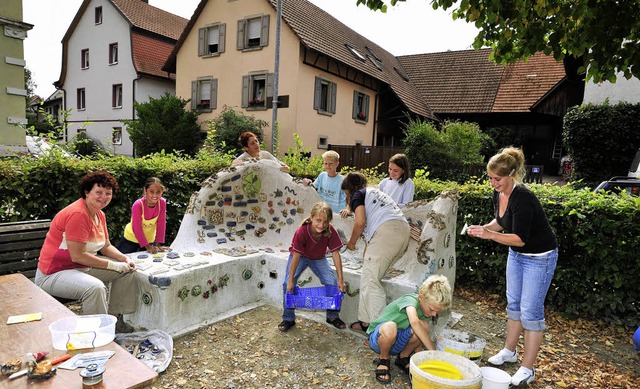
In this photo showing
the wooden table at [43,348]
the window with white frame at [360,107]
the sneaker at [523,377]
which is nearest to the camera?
the wooden table at [43,348]

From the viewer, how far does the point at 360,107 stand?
21.8 meters

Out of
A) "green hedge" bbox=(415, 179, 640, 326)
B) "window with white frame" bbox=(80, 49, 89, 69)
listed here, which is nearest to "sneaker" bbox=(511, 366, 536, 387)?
"green hedge" bbox=(415, 179, 640, 326)

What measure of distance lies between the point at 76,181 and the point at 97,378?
366 cm

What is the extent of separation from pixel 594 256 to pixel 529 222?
85.4 inches

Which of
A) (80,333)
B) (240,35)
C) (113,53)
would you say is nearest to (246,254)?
(80,333)

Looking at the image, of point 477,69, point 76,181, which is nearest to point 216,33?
point 477,69

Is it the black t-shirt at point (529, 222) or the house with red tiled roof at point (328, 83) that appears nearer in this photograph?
the black t-shirt at point (529, 222)

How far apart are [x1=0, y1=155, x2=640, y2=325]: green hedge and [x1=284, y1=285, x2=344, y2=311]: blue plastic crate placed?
2.28 metres

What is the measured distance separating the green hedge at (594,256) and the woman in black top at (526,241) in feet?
5.57

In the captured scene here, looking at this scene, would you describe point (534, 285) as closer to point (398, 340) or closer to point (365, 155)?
point (398, 340)

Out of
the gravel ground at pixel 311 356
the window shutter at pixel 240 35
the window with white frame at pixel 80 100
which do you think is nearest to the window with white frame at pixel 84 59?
the window with white frame at pixel 80 100

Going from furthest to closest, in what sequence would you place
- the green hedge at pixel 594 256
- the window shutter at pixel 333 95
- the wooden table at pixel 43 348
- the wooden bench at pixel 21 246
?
1. the window shutter at pixel 333 95
2. the green hedge at pixel 594 256
3. the wooden bench at pixel 21 246
4. the wooden table at pixel 43 348

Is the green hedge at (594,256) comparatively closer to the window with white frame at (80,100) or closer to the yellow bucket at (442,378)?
the yellow bucket at (442,378)

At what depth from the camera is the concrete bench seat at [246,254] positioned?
3992 millimetres
